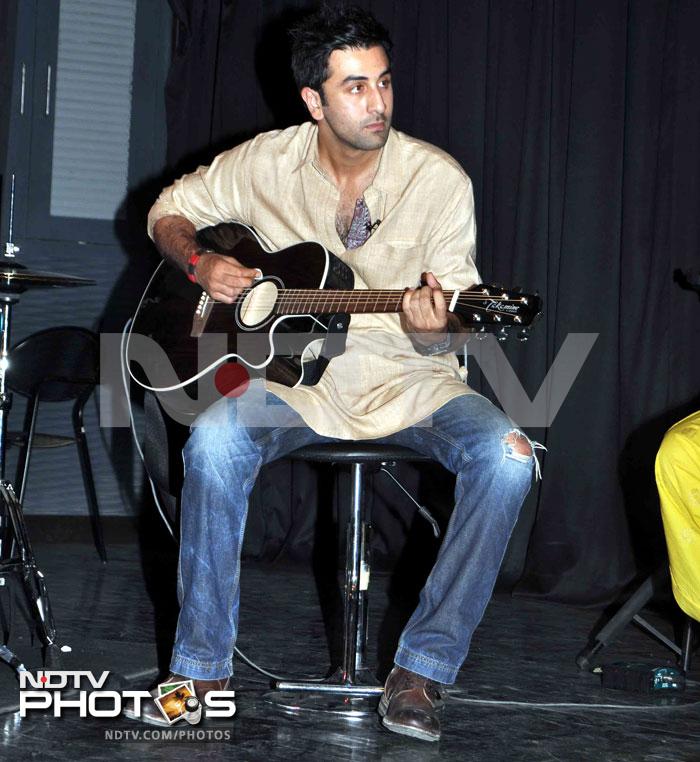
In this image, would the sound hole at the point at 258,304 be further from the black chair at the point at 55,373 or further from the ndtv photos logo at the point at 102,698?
the black chair at the point at 55,373

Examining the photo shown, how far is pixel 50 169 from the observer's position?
434cm

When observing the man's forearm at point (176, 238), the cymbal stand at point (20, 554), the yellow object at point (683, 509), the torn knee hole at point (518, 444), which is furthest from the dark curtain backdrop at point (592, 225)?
the cymbal stand at point (20, 554)

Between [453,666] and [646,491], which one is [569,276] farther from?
[453,666]

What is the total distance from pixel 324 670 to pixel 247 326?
0.81m

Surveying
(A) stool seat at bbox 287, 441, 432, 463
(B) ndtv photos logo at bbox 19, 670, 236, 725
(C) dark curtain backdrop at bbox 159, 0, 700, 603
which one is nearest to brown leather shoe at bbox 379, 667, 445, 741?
(B) ndtv photos logo at bbox 19, 670, 236, 725

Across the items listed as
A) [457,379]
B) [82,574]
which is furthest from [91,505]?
[457,379]

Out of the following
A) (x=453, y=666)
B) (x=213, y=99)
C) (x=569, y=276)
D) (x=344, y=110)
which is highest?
(x=213, y=99)

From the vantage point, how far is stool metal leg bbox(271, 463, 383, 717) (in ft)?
6.65

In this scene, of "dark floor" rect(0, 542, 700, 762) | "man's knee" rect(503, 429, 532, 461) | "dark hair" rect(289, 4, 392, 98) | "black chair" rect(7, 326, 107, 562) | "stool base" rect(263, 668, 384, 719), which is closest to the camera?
"dark floor" rect(0, 542, 700, 762)

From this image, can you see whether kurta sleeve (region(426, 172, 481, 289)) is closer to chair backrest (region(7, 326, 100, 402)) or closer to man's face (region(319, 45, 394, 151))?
man's face (region(319, 45, 394, 151))

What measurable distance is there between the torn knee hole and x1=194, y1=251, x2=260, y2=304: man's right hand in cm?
61

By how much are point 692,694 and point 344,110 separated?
1430 mm

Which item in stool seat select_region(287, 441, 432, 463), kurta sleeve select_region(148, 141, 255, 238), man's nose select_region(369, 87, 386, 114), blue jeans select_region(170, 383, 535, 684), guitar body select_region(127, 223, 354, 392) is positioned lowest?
blue jeans select_region(170, 383, 535, 684)

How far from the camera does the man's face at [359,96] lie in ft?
7.11
